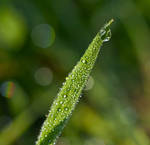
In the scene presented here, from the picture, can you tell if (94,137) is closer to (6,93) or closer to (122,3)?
(6,93)

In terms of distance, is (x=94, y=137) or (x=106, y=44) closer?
(x=94, y=137)

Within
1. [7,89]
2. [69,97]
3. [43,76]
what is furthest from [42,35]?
[69,97]

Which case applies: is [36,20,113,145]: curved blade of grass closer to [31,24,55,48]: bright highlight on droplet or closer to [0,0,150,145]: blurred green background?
[0,0,150,145]: blurred green background

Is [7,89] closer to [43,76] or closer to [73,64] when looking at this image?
[43,76]

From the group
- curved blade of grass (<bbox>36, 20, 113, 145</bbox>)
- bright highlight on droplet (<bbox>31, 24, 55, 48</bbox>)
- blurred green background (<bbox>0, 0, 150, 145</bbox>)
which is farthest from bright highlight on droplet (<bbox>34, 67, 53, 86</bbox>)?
curved blade of grass (<bbox>36, 20, 113, 145</bbox>)

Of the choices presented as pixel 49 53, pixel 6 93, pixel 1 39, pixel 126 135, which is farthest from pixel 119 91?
pixel 1 39

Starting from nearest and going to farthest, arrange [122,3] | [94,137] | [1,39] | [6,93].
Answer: [94,137] < [6,93] < [1,39] < [122,3]
